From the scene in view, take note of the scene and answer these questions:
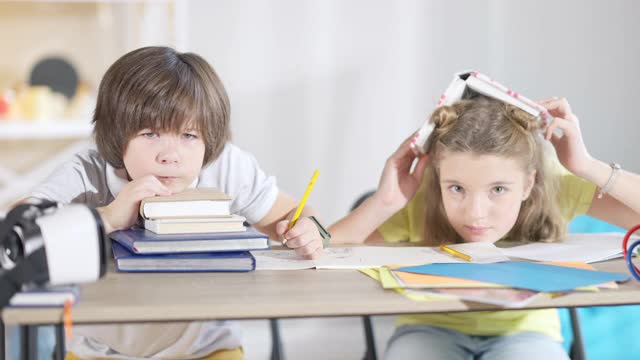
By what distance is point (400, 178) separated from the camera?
5.52 ft

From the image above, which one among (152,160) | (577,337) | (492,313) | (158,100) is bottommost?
(577,337)

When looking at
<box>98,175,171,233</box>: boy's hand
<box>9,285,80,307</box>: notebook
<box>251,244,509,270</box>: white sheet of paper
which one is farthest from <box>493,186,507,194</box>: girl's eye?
<box>9,285,80,307</box>: notebook

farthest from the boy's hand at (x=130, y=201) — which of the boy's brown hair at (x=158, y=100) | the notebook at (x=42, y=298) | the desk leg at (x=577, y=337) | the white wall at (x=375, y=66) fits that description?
the white wall at (x=375, y=66)

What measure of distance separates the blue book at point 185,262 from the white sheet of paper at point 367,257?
5cm

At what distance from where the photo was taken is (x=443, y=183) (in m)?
1.53

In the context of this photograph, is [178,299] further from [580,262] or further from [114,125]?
[580,262]

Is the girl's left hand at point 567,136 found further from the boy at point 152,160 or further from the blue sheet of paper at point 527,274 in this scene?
the boy at point 152,160

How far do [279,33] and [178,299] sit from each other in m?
2.22

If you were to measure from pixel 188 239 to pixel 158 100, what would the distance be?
0.29m

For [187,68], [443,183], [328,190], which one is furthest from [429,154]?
[328,190]

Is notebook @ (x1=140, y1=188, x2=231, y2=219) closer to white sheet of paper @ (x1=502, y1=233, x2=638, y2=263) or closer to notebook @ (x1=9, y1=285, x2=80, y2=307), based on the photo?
notebook @ (x1=9, y1=285, x2=80, y2=307)

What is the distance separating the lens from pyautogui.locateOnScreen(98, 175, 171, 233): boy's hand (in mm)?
1320

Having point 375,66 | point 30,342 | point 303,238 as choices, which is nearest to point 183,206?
point 303,238

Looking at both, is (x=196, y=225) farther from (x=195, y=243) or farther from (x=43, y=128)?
(x=43, y=128)
